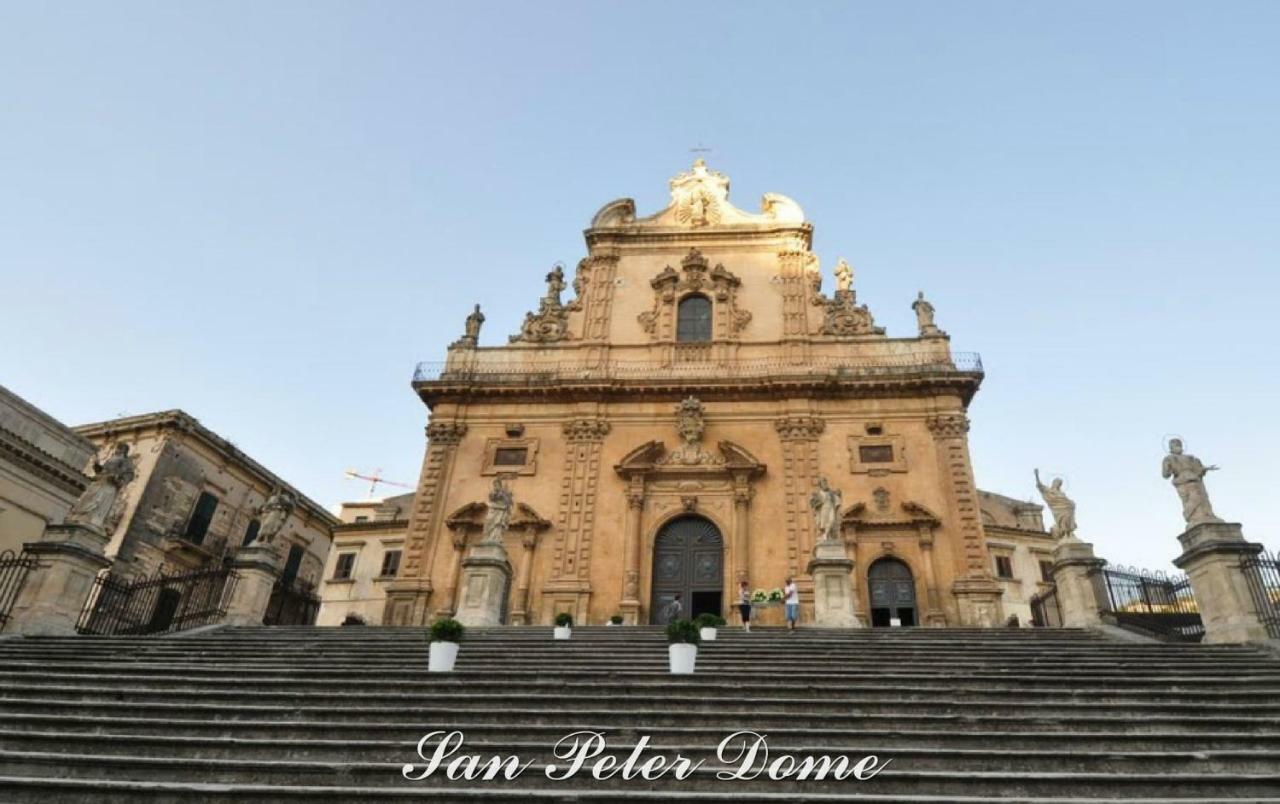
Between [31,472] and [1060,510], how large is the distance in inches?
995

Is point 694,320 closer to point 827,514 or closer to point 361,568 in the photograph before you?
point 827,514

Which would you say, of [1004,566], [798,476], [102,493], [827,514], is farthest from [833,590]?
[1004,566]

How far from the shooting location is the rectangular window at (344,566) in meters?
33.3

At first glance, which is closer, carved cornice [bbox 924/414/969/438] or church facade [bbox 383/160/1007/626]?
church facade [bbox 383/160/1007/626]

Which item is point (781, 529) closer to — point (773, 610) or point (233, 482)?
point (773, 610)

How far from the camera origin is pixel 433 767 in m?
5.83

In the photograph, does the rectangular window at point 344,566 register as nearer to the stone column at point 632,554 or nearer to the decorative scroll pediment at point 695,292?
the stone column at point 632,554

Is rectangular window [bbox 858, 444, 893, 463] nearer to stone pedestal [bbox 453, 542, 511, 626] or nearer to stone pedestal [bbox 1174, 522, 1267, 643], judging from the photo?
stone pedestal [bbox 1174, 522, 1267, 643]

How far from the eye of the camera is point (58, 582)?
479 inches

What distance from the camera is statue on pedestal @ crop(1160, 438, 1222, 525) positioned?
11.9 meters

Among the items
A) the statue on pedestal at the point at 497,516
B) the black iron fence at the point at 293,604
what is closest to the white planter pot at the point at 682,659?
the statue on pedestal at the point at 497,516

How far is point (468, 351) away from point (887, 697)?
18.9 metres

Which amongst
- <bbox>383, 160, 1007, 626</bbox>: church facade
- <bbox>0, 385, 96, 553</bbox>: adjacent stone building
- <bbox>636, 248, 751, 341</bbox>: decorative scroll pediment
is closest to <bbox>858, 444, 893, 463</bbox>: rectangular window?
<bbox>383, 160, 1007, 626</bbox>: church facade

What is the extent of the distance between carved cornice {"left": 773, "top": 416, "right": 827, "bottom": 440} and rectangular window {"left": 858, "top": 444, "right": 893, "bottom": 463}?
129 centimetres
